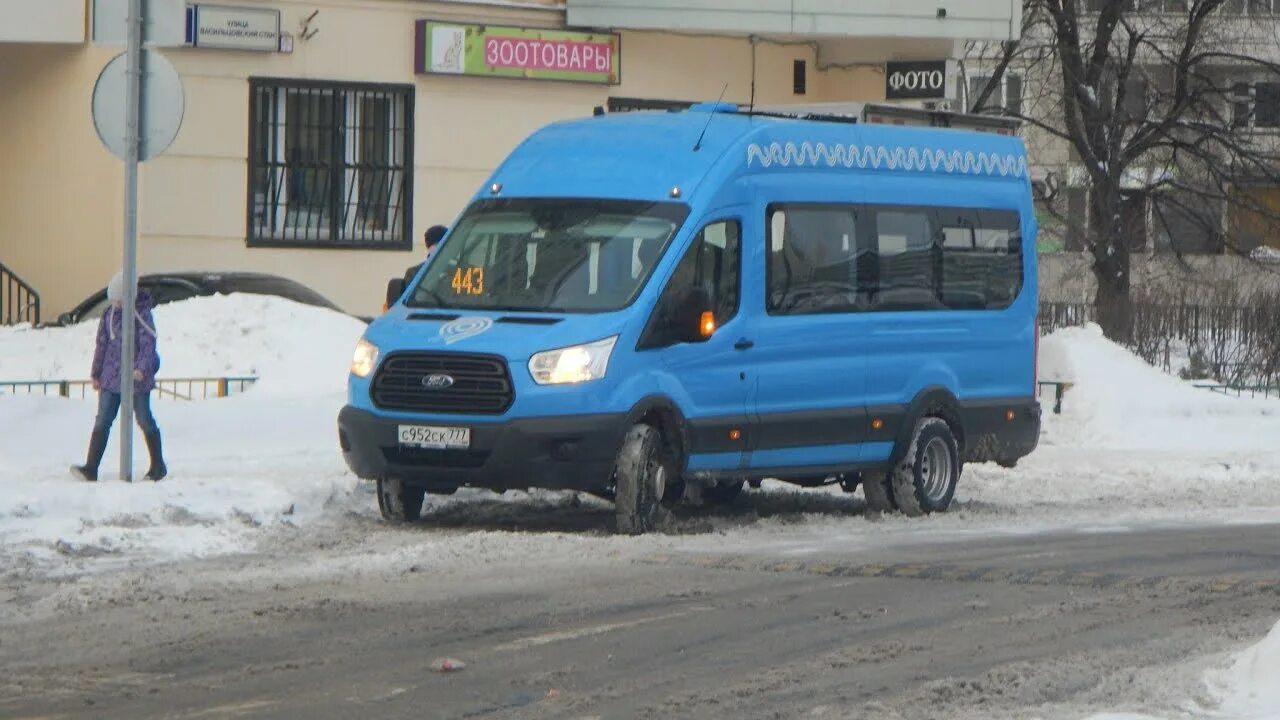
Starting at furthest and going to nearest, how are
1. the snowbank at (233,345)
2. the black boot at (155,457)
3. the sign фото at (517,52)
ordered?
1. the sign фото at (517,52)
2. the snowbank at (233,345)
3. the black boot at (155,457)

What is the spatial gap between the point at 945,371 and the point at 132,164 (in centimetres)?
552

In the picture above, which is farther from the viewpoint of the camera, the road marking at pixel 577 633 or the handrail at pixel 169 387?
the handrail at pixel 169 387

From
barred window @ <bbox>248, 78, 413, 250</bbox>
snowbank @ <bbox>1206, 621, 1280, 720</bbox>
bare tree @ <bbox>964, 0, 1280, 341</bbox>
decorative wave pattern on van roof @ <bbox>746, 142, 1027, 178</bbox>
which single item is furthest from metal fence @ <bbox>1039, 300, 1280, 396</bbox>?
snowbank @ <bbox>1206, 621, 1280, 720</bbox>

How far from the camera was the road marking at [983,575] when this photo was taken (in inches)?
459

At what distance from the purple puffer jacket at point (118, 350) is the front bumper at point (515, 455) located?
2.39 m

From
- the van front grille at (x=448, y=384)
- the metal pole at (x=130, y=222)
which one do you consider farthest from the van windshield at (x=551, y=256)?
the metal pole at (x=130, y=222)

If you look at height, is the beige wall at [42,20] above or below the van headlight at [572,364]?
above

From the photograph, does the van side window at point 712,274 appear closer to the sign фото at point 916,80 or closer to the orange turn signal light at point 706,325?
the orange turn signal light at point 706,325

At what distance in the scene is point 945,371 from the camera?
15859 mm

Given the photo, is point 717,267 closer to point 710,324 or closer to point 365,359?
point 710,324

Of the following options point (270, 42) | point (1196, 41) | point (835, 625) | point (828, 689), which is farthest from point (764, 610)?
point (1196, 41)

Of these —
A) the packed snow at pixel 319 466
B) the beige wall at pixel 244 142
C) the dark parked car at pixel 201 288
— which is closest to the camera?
the packed snow at pixel 319 466

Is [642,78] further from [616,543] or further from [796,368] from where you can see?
[616,543]

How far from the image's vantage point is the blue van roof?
1423 cm
